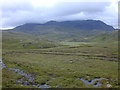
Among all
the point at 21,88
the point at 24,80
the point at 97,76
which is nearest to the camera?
the point at 21,88

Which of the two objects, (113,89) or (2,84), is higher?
(2,84)

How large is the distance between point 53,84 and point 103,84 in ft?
40.0

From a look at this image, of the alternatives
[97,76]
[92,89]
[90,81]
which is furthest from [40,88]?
[97,76]

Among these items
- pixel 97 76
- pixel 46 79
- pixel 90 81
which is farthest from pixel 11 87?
pixel 97 76

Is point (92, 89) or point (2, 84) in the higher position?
point (2, 84)

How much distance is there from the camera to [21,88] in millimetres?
21266

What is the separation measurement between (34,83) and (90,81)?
1449 cm

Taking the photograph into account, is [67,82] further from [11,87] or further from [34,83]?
[11,87]

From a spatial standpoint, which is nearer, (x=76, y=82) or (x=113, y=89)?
(x=113, y=89)

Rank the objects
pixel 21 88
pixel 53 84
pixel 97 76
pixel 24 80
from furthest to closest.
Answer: pixel 97 76 → pixel 24 80 → pixel 53 84 → pixel 21 88

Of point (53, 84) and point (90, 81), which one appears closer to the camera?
point (53, 84)

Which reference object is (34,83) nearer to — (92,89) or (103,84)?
(92,89)

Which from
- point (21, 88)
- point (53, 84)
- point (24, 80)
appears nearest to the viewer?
point (21, 88)

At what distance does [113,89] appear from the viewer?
872 inches
